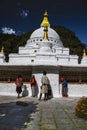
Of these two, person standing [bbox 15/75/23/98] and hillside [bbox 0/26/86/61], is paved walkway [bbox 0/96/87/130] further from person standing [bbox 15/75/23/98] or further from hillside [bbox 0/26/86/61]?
hillside [bbox 0/26/86/61]

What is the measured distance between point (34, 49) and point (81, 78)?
18389mm

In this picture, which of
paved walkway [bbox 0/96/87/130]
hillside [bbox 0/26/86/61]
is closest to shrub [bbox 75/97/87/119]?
paved walkway [bbox 0/96/87/130]

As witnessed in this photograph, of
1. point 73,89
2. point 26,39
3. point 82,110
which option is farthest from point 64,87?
point 26,39

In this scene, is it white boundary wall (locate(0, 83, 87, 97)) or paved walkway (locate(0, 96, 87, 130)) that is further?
white boundary wall (locate(0, 83, 87, 97))

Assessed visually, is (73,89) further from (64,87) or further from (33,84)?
(33,84)

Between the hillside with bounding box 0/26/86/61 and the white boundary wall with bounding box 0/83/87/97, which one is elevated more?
the hillside with bounding box 0/26/86/61

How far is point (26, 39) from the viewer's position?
5641cm

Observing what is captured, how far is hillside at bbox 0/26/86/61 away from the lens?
53.8 metres

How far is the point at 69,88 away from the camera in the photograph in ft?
47.8

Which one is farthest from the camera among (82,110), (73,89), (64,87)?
(73,89)

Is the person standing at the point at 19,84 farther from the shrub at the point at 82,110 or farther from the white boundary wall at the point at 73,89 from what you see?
the shrub at the point at 82,110

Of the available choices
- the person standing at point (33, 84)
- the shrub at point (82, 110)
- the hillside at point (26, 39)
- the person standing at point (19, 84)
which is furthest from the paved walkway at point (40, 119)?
the hillside at point (26, 39)

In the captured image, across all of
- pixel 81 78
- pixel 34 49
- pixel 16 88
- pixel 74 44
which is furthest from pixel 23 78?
pixel 74 44

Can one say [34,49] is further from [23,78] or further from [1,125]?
[1,125]
